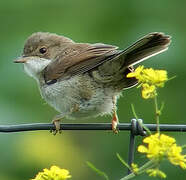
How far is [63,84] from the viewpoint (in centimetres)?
496

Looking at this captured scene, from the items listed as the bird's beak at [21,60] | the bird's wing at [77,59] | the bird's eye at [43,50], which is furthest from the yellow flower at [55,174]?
the bird's eye at [43,50]

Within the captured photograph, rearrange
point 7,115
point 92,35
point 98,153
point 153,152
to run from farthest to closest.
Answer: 1. point 92,35
2. point 98,153
3. point 7,115
4. point 153,152

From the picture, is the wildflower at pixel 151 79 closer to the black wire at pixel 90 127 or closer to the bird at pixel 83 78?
the black wire at pixel 90 127

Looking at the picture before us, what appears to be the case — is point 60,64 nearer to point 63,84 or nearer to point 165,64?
point 63,84

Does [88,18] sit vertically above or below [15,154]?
above

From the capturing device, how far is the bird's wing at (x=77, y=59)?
14.6 feet

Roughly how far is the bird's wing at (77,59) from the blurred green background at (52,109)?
0.18m

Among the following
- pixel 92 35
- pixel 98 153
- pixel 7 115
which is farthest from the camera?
pixel 92 35

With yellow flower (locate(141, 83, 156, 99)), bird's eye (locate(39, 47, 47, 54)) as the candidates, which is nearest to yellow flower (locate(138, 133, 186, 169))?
yellow flower (locate(141, 83, 156, 99))

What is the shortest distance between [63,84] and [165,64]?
2.69ft

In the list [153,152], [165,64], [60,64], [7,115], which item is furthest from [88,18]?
[153,152]

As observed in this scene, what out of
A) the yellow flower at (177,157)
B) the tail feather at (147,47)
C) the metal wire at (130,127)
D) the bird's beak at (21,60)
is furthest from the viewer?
the bird's beak at (21,60)

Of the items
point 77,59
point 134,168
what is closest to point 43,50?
point 77,59

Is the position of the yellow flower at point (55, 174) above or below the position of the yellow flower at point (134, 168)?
below
